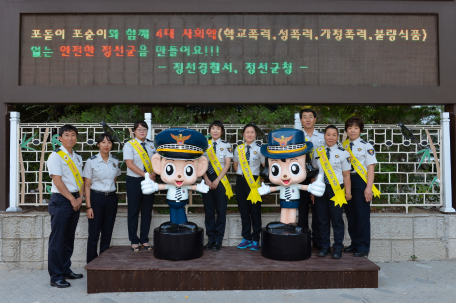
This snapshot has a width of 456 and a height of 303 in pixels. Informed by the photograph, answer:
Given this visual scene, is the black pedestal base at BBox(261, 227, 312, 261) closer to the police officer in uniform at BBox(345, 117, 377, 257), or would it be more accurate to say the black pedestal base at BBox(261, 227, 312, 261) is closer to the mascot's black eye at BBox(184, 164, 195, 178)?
the police officer in uniform at BBox(345, 117, 377, 257)

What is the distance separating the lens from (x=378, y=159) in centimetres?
519

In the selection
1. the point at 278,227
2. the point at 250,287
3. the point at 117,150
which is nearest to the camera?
the point at 250,287

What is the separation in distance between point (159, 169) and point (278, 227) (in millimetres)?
1702

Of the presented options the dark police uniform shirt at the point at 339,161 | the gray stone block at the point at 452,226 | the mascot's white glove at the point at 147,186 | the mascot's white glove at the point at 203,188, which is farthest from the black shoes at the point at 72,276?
the gray stone block at the point at 452,226

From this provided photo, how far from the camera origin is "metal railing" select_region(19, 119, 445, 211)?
497cm

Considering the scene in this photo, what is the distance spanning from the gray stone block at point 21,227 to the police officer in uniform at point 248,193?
9.76 feet

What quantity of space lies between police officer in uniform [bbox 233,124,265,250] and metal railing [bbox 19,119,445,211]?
44cm

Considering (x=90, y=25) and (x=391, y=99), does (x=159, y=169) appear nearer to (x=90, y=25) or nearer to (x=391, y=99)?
(x=90, y=25)

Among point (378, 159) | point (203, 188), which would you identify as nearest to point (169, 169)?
point (203, 188)

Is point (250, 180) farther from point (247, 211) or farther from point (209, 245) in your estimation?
point (209, 245)

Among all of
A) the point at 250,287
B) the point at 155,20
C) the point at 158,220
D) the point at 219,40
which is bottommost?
the point at 250,287

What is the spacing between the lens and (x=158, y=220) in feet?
16.0

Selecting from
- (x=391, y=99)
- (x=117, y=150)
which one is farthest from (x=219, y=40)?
(x=391, y=99)

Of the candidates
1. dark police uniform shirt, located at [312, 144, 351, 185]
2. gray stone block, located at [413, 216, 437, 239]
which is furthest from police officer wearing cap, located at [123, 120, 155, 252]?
gray stone block, located at [413, 216, 437, 239]
